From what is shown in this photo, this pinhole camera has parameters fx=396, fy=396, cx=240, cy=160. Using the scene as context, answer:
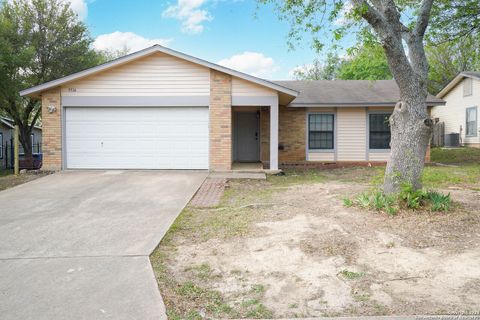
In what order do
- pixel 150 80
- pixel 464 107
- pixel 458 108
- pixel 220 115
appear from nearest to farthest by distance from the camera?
pixel 220 115, pixel 150 80, pixel 464 107, pixel 458 108

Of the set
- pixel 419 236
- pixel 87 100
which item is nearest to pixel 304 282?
pixel 419 236

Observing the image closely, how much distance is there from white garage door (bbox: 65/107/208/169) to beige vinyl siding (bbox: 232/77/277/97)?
4.36 ft

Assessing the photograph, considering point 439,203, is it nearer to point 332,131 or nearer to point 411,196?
point 411,196

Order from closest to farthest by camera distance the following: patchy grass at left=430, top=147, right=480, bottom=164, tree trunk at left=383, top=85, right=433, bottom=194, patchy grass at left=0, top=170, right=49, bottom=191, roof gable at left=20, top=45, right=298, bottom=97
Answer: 1. tree trunk at left=383, top=85, right=433, bottom=194
2. patchy grass at left=0, top=170, right=49, bottom=191
3. roof gable at left=20, top=45, right=298, bottom=97
4. patchy grass at left=430, top=147, right=480, bottom=164

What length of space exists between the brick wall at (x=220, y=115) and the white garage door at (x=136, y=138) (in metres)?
0.39

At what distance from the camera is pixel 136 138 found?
43.3 feet

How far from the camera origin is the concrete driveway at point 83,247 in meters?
3.63

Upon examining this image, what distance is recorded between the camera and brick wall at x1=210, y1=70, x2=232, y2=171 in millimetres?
12867

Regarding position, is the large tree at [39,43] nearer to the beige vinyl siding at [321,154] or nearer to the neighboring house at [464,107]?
the beige vinyl siding at [321,154]

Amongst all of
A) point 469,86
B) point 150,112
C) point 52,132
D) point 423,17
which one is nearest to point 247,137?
point 150,112

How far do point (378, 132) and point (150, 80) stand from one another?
912cm

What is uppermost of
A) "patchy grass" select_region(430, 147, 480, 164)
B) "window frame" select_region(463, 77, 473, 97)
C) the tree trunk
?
"window frame" select_region(463, 77, 473, 97)

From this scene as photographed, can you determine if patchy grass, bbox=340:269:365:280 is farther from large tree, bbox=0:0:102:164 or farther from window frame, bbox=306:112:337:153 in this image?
large tree, bbox=0:0:102:164

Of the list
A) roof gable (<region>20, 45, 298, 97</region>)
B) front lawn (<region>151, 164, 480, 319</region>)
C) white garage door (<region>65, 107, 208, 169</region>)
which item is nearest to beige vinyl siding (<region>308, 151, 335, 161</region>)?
roof gable (<region>20, 45, 298, 97</region>)
